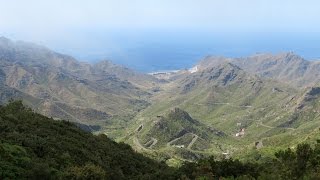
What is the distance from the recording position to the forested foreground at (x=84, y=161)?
138ft

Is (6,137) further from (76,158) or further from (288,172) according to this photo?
(288,172)

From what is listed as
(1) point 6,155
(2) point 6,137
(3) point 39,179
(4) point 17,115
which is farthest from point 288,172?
(4) point 17,115

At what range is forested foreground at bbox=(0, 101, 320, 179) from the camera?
42.0 m

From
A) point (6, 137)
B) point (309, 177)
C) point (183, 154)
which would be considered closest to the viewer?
point (309, 177)

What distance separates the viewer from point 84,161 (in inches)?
2180

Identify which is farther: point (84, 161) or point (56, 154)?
point (84, 161)

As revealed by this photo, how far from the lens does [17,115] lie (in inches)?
2734

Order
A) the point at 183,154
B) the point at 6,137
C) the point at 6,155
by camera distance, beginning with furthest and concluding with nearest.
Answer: the point at 183,154
the point at 6,137
the point at 6,155

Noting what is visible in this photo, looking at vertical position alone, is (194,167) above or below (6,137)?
below

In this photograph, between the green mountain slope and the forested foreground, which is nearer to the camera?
the green mountain slope

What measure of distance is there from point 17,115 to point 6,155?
91.1 feet

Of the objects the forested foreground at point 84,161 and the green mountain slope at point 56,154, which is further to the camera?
the forested foreground at point 84,161

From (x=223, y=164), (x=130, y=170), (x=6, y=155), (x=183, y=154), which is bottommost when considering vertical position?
(x=183, y=154)

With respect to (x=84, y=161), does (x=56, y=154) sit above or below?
above
